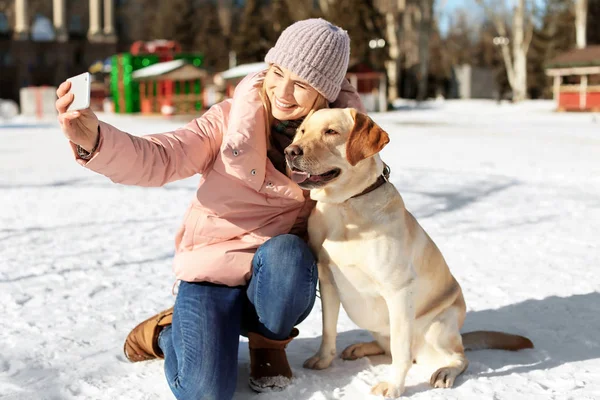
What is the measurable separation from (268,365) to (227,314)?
0.27 meters

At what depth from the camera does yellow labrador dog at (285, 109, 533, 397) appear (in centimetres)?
243

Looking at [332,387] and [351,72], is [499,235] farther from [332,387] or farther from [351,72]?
[351,72]

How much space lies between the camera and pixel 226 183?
2.65 m

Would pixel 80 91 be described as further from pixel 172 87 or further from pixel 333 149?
pixel 172 87

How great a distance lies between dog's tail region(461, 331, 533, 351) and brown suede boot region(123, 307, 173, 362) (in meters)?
1.33

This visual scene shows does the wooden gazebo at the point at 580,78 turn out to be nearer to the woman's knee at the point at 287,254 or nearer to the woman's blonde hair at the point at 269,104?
the woman's blonde hair at the point at 269,104

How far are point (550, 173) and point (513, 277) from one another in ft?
17.0

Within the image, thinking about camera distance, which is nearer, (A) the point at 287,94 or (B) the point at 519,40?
(A) the point at 287,94

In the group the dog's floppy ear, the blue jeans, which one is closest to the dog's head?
the dog's floppy ear

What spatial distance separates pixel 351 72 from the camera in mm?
27484

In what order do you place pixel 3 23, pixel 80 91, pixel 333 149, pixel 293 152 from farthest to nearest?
1. pixel 3 23
2. pixel 333 149
3. pixel 293 152
4. pixel 80 91

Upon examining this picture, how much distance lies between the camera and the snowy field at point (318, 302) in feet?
8.88

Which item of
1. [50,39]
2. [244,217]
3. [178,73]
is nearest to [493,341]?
[244,217]

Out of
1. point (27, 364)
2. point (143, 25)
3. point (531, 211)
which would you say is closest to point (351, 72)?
point (531, 211)
